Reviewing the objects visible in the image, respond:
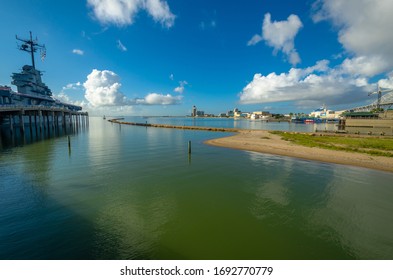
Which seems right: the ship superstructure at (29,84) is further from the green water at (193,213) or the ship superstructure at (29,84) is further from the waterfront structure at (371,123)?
the waterfront structure at (371,123)

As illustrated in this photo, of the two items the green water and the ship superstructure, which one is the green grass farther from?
the ship superstructure

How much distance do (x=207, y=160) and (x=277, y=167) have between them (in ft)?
37.7

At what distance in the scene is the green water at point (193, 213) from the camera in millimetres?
10231

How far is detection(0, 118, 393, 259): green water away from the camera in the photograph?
10231mm

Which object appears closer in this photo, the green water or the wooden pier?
the green water

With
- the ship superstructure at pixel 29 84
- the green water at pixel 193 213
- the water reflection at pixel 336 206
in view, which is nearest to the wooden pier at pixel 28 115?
the ship superstructure at pixel 29 84

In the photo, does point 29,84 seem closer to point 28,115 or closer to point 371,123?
point 28,115

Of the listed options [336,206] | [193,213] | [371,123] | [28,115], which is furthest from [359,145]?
[28,115]

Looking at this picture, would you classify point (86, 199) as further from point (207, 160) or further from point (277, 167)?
point (277, 167)

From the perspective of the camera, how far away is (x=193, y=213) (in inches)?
562

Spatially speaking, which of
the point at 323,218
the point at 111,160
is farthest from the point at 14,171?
the point at 323,218

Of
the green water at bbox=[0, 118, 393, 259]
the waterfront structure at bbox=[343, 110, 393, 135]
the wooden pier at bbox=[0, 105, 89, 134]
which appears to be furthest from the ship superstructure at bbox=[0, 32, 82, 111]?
the waterfront structure at bbox=[343, 110, 393, 135]

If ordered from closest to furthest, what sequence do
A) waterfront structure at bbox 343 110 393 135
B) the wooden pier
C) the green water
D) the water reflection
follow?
1. the green water
2. the water reflection
3. the wooden pier
4. waterfront structure at bbox 343 110 393 135

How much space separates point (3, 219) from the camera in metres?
12.5
